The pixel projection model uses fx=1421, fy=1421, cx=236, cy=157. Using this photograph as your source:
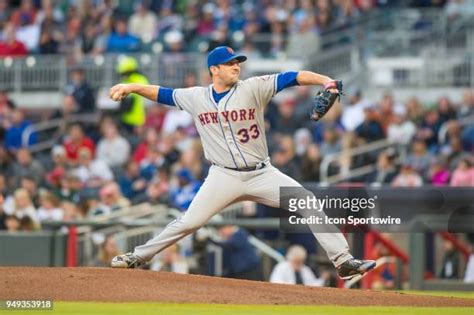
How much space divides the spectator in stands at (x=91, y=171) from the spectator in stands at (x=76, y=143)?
0.29 metres

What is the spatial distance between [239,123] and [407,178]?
6.82 meters

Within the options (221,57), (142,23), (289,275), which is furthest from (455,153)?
(142,23)

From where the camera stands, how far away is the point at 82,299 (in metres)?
12.4

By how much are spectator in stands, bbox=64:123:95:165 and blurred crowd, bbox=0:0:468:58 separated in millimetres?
2906

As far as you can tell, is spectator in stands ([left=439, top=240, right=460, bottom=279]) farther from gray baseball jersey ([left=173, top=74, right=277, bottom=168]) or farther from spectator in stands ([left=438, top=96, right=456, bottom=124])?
Result: gray baseball jersey ([left=173, top=74, right=277, bottom=168])

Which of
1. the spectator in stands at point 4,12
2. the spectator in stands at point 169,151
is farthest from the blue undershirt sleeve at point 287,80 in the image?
the spectator in stands at point 4,12

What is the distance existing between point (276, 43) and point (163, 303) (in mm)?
13312

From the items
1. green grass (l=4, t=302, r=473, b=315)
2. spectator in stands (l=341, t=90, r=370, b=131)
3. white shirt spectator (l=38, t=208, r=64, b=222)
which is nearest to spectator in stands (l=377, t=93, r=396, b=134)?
spectator in stands (l=341, t=90, r=370, b=131)

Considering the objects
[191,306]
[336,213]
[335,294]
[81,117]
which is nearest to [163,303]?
[191,306]

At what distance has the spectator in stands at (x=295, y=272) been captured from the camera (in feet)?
56.0

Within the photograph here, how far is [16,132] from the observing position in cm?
2373

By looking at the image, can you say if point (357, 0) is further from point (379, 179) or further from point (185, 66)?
point (379, 179)

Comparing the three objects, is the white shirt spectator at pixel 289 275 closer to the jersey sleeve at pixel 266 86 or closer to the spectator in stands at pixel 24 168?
the jersey sleeve at pixel 266 86

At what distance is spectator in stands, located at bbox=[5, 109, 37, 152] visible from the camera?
23609 millimetres
